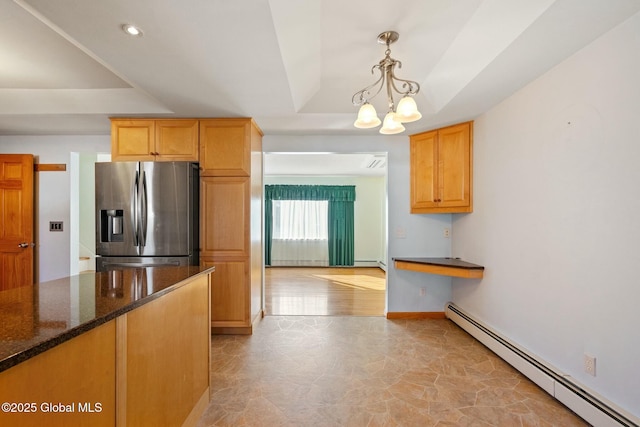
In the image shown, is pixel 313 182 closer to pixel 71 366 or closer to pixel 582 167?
pixel 582 167

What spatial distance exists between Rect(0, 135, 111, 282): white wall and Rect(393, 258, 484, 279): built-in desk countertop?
13.0 feet

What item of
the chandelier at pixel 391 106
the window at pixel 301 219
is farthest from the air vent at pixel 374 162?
the chandelier at pixel 391 106

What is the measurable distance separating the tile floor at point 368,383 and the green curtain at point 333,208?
13.6 feet

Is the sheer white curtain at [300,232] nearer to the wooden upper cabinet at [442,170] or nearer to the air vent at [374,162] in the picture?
the air vent at [374,162]

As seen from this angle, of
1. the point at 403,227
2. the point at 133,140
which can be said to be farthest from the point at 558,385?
the point at 133,140

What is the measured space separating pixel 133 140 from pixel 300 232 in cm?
483

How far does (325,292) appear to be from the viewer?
15.5ft

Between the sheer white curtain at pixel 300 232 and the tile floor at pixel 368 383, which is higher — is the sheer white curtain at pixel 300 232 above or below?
above

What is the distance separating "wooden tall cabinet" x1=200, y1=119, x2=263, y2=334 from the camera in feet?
9.68

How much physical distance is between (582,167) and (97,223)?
4.01 meters

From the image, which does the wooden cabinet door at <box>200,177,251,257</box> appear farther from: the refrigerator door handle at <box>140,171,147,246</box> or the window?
the window

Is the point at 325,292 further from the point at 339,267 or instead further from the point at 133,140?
the point at 133,140

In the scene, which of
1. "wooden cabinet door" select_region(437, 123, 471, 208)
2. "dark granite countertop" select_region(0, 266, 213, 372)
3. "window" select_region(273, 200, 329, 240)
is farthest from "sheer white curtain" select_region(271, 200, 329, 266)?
"dark granite countertop" select_region(0, 266, 213, 372)

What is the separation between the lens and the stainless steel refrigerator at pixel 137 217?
2.74m
